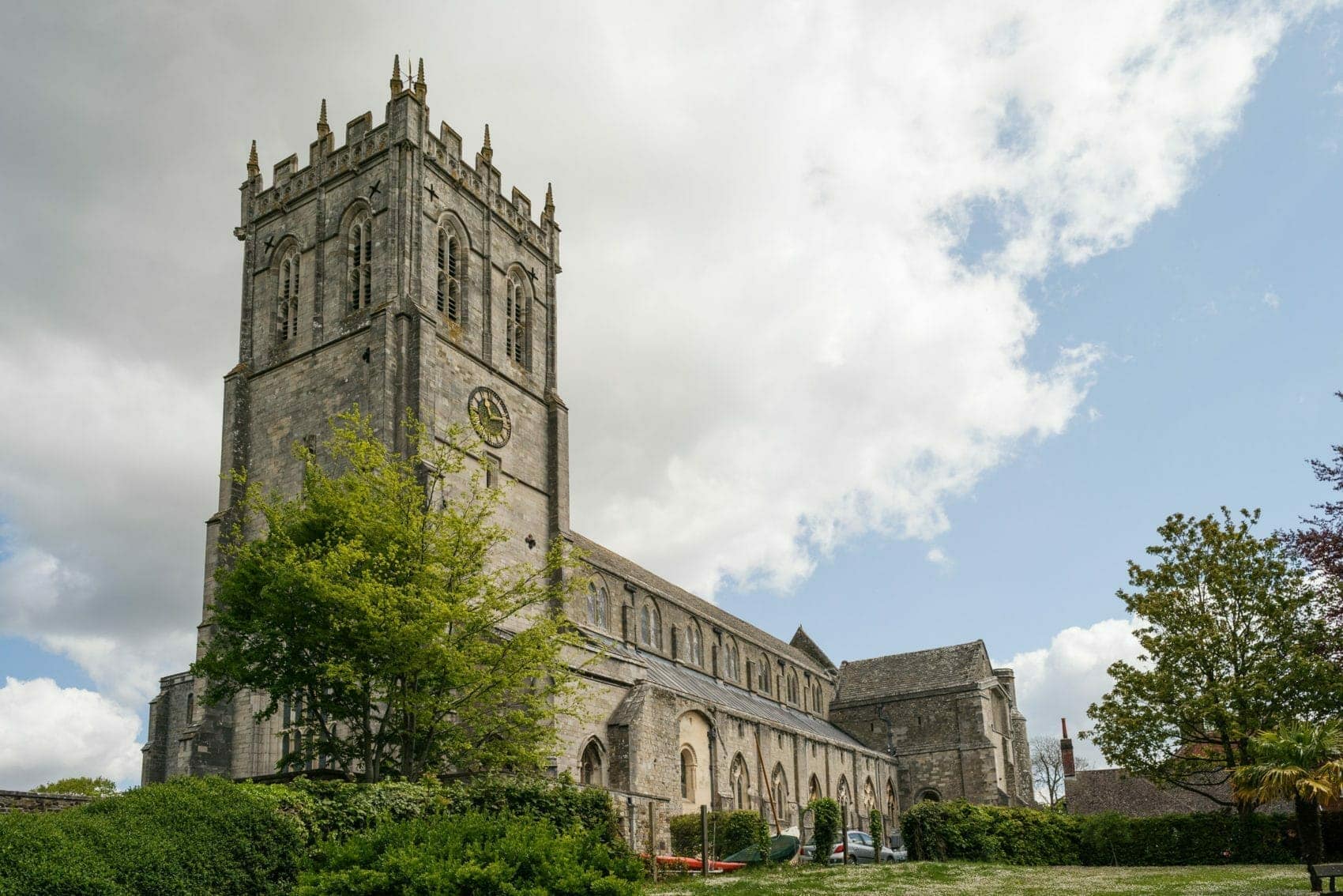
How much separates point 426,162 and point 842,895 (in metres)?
30.0

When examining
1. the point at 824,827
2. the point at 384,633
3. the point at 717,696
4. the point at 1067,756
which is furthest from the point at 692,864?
the point at 1067,756

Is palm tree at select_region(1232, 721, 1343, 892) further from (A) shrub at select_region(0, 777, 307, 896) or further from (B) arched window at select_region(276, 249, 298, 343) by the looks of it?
(B) arched window at select_region(276, 249, 298, 343)

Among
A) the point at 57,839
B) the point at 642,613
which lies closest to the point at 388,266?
the point at 642,613

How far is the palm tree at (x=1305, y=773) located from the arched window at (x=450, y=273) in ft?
94.6

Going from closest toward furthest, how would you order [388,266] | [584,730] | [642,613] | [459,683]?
[459,683] → [584,730] → [388,266] → [642,613]

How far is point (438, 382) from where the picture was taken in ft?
125

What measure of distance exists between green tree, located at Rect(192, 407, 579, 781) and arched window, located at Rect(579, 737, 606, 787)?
342 inches

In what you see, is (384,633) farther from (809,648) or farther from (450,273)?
(809,648)

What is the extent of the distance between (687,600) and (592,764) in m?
21.6

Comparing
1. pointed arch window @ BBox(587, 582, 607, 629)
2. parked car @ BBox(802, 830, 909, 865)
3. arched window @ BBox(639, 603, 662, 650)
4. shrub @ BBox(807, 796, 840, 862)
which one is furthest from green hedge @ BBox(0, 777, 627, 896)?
arched window @ BBox(639, 603, 662, 650)

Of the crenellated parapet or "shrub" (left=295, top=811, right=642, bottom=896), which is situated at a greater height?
the crenellated parapet

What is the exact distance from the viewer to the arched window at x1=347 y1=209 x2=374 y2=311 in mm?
39812

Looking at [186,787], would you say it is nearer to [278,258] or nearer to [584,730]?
[584,730]

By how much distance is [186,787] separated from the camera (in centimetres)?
1653
